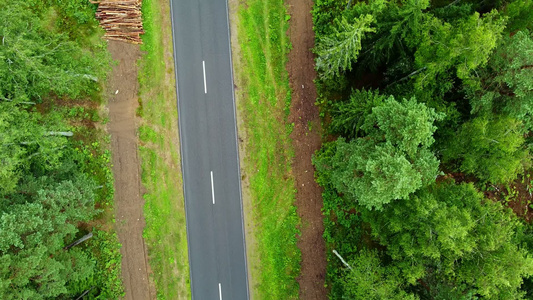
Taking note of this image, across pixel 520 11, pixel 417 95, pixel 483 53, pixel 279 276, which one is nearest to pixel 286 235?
pixel 279 276

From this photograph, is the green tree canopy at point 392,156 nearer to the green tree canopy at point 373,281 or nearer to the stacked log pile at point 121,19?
the green tree canopy at point 373,281

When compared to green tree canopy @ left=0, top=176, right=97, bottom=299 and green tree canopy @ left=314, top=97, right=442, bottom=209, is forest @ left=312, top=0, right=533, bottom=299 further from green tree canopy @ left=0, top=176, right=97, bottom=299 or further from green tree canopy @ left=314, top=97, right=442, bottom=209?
green tree canopy @ left=0, top=176, right=97, bottom=299

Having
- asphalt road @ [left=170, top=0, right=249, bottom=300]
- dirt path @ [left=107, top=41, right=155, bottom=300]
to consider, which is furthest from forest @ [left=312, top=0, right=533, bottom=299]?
dirt path @ [left=107, top=41, right=155, bottom=300]

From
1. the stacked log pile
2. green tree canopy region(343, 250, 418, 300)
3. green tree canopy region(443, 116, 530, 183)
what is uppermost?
the stacked log pile

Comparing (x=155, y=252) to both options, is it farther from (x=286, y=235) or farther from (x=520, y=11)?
(x=520, y=11)

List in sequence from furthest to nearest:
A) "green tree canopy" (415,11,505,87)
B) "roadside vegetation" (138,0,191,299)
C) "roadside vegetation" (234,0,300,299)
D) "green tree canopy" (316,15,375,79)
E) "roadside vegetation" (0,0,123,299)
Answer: "roadside vegetation" (234,0,300,299) < "roadside vegetation" (138,0,191,299) < "roadside vegetation" (0,0,123,299) < "green tree canopy" (316,15,375,79) < "green tree canopy" (415,11,505,87)
